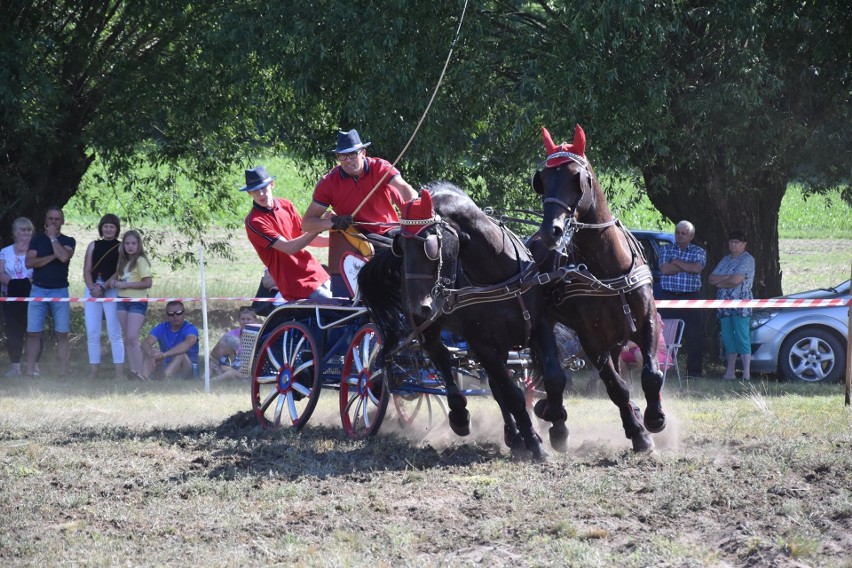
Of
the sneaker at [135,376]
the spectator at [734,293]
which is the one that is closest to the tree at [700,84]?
the spectator at [734,293]

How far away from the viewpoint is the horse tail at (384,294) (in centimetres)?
754

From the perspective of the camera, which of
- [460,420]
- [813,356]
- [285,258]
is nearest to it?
[460,420]

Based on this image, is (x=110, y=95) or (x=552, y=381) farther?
(x=110, y=95)

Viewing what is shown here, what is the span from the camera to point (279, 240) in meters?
8.34

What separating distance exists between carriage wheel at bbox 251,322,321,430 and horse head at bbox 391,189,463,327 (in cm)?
174

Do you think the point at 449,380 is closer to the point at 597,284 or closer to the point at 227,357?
the point at 597,284

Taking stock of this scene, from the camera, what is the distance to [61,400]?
10.9m

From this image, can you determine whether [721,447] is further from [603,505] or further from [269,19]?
[269,19]

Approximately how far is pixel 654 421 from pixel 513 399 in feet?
2.97

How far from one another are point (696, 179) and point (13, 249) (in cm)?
809

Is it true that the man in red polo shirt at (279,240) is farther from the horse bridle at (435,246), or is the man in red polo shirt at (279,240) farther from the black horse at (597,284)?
the black horse at (597,284)

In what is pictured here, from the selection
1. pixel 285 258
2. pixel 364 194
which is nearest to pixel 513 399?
pixel 364 194

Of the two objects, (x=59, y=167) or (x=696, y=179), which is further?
(x=59, y=167)

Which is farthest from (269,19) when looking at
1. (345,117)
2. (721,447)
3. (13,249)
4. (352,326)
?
(721,447)
